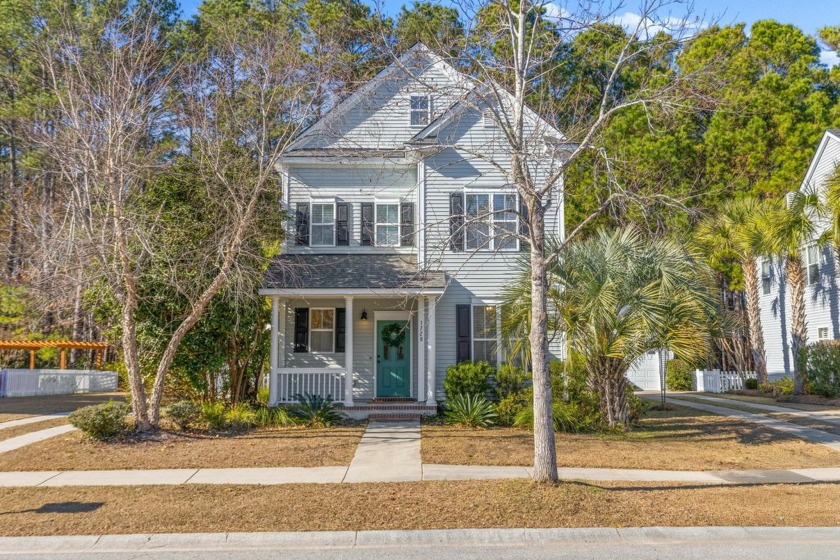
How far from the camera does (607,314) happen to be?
1329 cm

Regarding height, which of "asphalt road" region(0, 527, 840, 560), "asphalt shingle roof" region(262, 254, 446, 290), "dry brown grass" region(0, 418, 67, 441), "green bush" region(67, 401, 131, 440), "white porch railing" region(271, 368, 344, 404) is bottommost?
"asphalt road" region(0, 527, 840, 560)

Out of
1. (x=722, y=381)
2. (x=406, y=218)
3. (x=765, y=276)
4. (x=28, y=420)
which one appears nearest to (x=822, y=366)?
(x=722, y=381)

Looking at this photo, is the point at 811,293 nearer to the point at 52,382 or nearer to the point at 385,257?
the point at 385,257

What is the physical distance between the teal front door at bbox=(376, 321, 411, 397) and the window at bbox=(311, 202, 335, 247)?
2.76 metres

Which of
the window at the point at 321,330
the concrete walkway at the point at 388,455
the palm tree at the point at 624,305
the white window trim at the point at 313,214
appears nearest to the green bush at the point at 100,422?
the concrete walkway at the point at 388,455

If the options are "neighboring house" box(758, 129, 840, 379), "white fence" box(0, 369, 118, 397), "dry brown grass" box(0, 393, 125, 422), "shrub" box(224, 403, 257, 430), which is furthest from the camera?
"white fence" box(0, 369, 118, 397)

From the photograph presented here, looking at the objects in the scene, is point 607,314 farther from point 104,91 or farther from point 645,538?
point 104,91

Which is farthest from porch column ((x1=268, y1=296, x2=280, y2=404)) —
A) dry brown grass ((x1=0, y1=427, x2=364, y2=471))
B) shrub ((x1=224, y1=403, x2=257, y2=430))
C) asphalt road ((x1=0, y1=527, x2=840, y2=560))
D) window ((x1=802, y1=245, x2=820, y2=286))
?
window ((x1=802, y1=245, x2=820, y2=286))

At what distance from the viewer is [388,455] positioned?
11594 mm

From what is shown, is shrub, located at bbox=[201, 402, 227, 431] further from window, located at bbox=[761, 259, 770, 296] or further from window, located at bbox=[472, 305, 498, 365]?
window, located at bbox=[761, 259, 770, 296]

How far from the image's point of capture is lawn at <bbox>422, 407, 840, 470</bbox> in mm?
11047

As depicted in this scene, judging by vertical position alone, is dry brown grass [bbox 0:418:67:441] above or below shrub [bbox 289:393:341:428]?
below

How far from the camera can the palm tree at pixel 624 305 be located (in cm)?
1327

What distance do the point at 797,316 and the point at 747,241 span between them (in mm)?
2912
